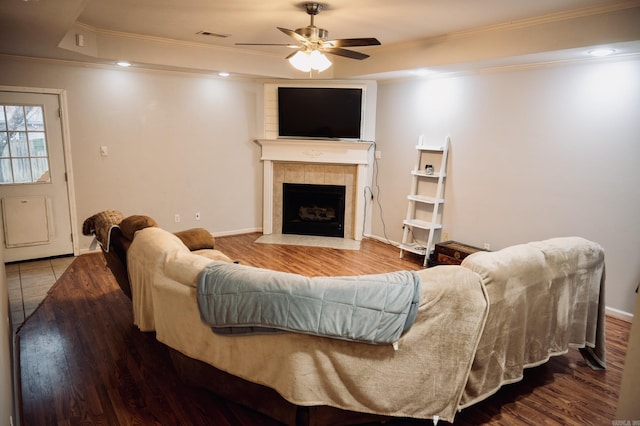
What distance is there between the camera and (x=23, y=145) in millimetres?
4480

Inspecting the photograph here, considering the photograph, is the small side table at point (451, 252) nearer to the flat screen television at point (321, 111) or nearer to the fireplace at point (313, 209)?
the fireplace at point (313, 209)

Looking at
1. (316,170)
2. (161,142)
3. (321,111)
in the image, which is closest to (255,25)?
(321,111)

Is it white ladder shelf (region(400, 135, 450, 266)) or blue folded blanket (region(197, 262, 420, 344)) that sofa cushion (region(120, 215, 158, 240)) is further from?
white ladder shelf (region(400, 135, 450, 266))

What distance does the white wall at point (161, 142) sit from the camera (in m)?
4.74

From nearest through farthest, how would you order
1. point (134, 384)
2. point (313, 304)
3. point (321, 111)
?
point (313, 304) → point (134, 384) → point (321, 111)

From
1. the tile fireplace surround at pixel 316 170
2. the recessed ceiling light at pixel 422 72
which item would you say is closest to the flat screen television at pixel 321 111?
the tile fireplace surround at pixel 316 170

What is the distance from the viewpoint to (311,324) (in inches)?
72.9

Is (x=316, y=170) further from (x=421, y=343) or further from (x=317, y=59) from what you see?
(x=421, y=343)

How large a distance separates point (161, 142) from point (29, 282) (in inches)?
88.8

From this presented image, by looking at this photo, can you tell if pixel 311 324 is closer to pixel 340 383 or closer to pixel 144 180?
pixel 340 383

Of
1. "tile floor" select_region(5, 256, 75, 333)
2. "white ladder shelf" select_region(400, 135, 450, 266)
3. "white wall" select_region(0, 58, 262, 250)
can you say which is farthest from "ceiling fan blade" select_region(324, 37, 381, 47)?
"tile floor" select_region(5, 256, 75, 333)

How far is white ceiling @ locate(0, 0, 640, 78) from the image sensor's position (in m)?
3.03

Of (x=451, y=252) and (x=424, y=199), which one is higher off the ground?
(x=424, y=199)

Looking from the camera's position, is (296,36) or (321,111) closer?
(296,36)
